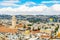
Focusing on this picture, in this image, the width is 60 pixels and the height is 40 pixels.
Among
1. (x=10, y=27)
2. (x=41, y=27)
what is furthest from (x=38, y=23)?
(x=10, y=27)

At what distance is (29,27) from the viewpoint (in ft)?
8.25

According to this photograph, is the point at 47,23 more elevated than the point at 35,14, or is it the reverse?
the point at 35,14

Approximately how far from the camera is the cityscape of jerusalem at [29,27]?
248cm

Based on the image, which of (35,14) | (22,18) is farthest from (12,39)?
(35,14)

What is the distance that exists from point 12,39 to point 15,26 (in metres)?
0.22

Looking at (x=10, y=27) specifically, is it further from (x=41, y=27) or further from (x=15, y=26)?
(x=41, y=27)

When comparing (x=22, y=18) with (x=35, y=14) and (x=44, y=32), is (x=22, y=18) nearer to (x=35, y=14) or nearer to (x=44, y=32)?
(x=35, y=14)

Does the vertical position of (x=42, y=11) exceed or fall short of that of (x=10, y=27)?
it exceeds it

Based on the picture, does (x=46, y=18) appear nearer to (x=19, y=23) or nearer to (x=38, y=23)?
(x=38, y=23)

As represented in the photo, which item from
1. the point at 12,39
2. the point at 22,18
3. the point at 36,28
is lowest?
the point at 12,39

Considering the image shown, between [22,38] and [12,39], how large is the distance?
0.16 m

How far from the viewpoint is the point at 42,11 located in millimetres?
2551

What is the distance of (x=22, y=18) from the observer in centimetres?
254

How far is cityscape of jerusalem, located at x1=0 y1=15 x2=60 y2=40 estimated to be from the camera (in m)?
2.48
